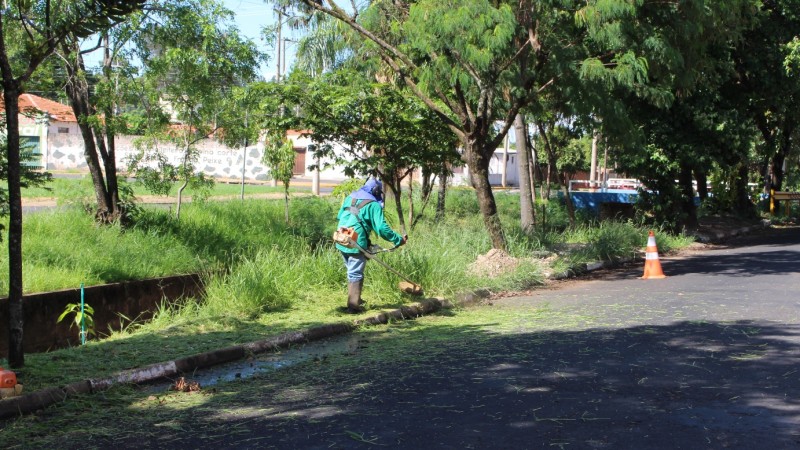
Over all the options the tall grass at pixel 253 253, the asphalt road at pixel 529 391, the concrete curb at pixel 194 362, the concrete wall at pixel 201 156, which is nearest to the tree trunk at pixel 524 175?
the tall grass at pixel 253 253

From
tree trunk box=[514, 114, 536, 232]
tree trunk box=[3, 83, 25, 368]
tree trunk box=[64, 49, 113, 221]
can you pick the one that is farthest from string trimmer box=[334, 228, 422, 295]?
tree trunk box=[514, 114, 536, 232]

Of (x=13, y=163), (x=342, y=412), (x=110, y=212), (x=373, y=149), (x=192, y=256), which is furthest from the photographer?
(x=373, y=149)

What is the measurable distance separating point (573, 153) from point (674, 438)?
47.3 metres

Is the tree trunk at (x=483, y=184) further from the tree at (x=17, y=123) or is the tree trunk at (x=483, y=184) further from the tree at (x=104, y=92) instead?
the tree at (x=17, y=123)

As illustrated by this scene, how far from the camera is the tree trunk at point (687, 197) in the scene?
22359mm

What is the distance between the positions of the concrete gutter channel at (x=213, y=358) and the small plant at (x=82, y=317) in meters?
1.94

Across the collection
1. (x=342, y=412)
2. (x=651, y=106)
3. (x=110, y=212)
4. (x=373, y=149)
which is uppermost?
(x=651, y=106)

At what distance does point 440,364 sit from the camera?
7906 mm

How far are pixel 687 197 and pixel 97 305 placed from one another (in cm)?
1672

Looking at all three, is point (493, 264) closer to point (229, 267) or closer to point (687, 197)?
point (229, 267)

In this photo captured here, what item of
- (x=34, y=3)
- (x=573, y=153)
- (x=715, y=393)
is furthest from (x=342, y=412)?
(x=573, y=153)

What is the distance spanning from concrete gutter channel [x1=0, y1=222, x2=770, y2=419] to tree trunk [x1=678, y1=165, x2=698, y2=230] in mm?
11673

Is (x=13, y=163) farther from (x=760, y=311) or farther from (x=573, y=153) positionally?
(x=573, y=153)

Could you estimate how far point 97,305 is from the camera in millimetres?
10797
